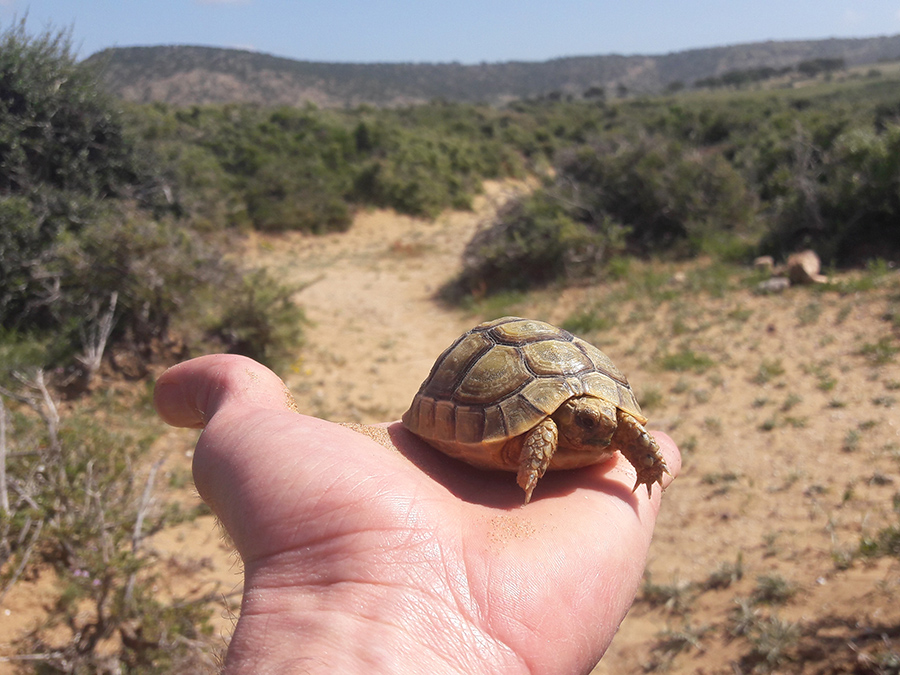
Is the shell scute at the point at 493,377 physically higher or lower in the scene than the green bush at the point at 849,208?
lower

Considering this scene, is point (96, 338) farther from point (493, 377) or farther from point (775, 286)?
point (775, 286)

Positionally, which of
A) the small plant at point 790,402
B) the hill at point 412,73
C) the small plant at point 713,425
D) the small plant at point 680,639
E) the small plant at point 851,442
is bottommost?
the small plant at point 680,639

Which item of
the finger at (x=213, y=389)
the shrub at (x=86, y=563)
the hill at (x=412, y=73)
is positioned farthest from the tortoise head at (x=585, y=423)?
the hill at (x=412, y=73)

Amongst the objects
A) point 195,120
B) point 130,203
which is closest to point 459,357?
point 130,203

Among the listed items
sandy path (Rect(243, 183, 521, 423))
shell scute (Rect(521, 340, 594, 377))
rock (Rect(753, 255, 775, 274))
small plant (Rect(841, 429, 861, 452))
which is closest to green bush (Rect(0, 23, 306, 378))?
sandy path (Rect(243, 183, 521, 423))

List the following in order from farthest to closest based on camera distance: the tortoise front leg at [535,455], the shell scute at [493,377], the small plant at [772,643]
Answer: the small plant at [772,643]
the shell scute at [493,377]
the tortoise front leg at [535,455]

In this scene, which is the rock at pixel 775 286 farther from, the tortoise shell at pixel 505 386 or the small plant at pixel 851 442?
the tortoise shell at pixel 505 386

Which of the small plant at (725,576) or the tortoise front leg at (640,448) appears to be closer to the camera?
the tortoise front leg at (640,448)
